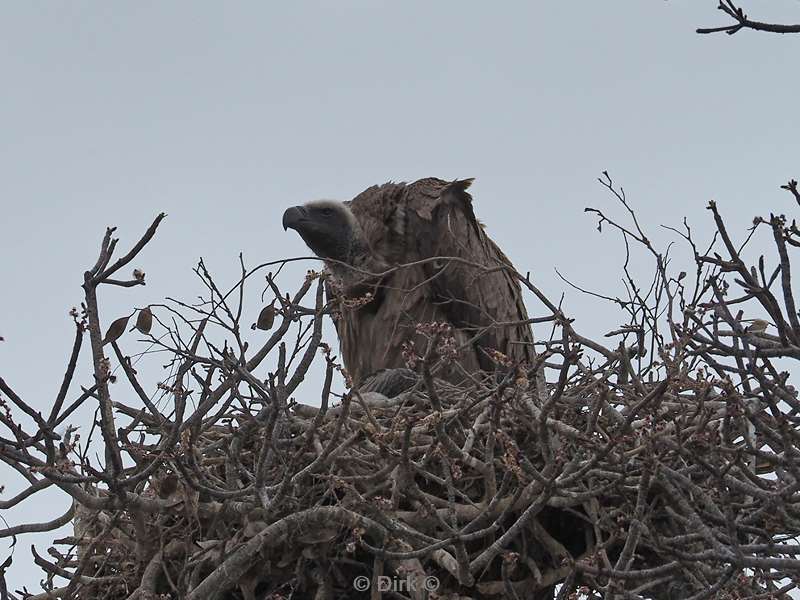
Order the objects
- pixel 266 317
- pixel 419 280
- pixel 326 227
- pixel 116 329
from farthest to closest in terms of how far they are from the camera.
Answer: pixel 326 227 < pixel 419 280 < pixel 266 317 < pixel 116 329

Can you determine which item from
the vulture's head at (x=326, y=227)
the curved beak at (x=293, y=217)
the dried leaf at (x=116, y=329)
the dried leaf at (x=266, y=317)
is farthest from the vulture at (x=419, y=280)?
the dried leaf at (x=116, y=329)

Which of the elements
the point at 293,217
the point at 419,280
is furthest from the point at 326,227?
the point at 419,280

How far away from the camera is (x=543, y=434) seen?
4227mm

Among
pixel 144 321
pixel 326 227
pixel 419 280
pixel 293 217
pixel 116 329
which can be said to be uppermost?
pixel 293 217

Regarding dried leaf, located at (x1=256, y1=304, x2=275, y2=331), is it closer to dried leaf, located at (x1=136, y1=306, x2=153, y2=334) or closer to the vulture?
dried leaf, located at (x1=136, y1=306, x2=153, y2=334)

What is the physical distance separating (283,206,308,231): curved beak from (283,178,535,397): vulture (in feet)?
1.85

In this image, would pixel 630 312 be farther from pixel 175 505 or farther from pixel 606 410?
pixel 175 505

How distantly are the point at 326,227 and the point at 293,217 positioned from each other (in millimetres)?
311

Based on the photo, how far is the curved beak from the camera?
29.8 feet

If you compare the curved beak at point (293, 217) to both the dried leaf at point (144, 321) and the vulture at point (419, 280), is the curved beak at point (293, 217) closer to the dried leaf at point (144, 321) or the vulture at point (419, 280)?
the vulture at point (419, 280)

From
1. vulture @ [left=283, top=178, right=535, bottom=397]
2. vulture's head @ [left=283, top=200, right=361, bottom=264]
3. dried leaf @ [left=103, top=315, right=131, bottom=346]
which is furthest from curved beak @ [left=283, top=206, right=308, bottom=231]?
dried leaf @ [left=103, top=315, right=131, bottom=346]

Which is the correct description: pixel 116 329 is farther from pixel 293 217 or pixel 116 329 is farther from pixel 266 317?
pixel 293 217

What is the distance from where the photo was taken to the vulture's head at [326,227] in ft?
28.7

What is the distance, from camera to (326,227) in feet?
29.6
